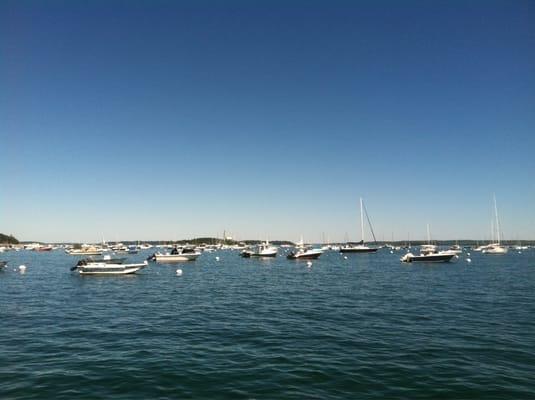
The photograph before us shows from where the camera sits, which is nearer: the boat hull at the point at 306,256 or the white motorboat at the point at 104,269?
the white motorboat at the point at 104,269

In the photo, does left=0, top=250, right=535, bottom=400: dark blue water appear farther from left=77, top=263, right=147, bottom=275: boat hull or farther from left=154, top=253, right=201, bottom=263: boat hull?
left=154, top=253, right=201, bottom=263: boat hull

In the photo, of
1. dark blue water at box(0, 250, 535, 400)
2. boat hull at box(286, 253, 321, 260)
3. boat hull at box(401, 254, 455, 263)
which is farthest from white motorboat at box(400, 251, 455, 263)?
dark blue water at box(0, 250, 535, 400)

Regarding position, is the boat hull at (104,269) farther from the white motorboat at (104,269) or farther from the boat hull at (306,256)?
the boat hull at (306,256)

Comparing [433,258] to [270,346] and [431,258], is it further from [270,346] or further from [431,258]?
[270,346]

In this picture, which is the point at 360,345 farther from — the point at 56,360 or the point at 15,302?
the point at 15,302

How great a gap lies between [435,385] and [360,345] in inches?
232

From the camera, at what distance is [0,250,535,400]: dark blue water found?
1470 centimetres

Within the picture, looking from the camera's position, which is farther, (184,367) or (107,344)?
(107,344)

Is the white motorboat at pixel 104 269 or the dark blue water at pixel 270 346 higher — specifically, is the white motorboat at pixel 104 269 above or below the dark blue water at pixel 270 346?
above

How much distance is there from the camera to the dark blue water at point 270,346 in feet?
48.2

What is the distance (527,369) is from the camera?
1662 cm

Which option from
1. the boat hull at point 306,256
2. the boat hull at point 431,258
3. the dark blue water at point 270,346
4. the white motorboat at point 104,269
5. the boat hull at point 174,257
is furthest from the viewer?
the boat hull at point 306,256

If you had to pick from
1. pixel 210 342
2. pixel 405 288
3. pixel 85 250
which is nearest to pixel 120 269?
pixel 405 288

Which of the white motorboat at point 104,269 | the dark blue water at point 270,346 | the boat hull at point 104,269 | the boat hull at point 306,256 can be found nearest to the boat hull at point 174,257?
the boat hull at point 306,256
